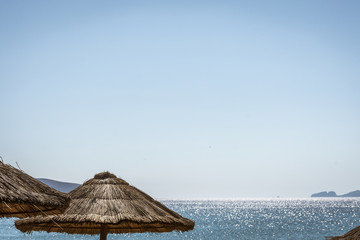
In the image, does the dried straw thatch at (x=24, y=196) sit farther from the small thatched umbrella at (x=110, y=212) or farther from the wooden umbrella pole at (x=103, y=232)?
the wooden umbrella pole at (x=103, y=232)

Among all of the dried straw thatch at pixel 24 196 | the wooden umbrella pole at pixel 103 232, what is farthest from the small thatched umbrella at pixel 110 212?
the dried straw thatch at pixel 24 196

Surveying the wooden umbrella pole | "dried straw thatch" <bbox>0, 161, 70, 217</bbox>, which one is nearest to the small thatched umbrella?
the wooden umbrella pole

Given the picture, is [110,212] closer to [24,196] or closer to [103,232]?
[103,232]

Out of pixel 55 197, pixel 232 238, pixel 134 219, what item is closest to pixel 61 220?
pixel 134 219

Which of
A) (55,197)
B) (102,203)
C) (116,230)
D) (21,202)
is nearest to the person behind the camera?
(21,202)

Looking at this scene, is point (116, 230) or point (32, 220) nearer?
point (32, 220)

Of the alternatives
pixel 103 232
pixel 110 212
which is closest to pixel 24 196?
pixel 110 212

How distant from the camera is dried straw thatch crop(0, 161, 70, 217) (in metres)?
4.08

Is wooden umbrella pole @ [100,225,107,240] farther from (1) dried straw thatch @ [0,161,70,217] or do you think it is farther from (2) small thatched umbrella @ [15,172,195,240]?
(1) dried straw thatch @ [0,161,70,217]

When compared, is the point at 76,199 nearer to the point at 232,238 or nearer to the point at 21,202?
the point at 21,202

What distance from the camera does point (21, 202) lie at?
4121 mm

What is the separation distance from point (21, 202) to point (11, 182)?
0.82 ft

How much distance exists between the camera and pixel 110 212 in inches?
245

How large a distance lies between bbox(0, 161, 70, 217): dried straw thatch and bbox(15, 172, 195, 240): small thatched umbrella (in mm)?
1157
